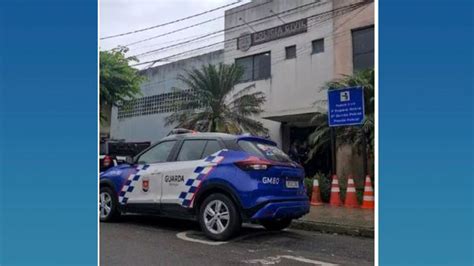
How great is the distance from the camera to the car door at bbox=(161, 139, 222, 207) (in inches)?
211

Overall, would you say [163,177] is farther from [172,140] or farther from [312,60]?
[312,60]

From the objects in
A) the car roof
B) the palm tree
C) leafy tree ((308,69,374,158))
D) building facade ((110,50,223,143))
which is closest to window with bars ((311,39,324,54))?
leafy tree ((308,69,374,158))

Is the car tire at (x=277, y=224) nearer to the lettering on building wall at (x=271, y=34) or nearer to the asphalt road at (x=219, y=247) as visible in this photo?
the asphalt road at (x=219, y=247)

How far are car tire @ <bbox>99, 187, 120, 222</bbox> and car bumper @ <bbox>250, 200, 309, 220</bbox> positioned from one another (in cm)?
196

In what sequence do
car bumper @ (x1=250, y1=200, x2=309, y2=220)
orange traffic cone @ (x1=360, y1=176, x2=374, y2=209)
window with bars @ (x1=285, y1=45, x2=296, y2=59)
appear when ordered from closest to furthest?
car bumper @ (x1=250, y1=200, x2=309, y2=220) < orange traffic cone @ (x1=360, y1=176, x2=374, y2=209) < window with bars @ (x1=285, y1=45, x2=296, y2=59)

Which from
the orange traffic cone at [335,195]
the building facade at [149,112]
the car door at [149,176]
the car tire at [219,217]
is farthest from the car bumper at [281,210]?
the orange traffic cone at [335,195]

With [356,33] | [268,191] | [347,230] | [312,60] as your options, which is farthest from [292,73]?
[268,191]

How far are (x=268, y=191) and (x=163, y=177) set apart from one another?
1.32 m

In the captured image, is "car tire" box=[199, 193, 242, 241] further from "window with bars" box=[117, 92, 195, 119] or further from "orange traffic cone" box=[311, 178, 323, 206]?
"orange traffic cone" box=[311, 178, 323, 206]

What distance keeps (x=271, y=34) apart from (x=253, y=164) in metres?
9.02

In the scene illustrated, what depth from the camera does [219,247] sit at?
4816mm

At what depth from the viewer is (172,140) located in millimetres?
5805

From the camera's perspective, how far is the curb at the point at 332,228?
5.90 metres

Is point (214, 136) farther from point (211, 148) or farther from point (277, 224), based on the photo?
point (277, 224)
